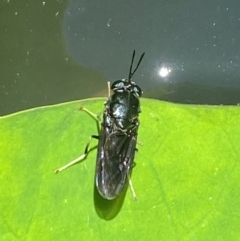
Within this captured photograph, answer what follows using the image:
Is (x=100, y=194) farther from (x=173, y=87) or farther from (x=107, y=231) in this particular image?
(x=173, y=87)

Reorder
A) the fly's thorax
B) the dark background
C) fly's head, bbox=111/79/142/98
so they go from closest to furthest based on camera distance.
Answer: the fly's thorax < fly's head, bbox=111/79/142/98 < the dark background

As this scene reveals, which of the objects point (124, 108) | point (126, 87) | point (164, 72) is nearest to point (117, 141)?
point (124, 108)

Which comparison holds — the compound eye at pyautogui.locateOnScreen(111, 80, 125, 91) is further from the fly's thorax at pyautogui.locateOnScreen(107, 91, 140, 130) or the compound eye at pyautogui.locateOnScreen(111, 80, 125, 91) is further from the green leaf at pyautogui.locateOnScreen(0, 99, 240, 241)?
the green leaf at pyautogui.locateOnScreen(0, 99, 240, 241)

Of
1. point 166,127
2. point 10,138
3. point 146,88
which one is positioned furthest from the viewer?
point 146,88

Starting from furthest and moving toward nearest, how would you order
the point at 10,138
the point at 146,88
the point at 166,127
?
the point at 146,88
the point at 166,127
the point at 10,138

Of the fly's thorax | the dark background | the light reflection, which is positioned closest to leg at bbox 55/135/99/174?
the fly's thorax

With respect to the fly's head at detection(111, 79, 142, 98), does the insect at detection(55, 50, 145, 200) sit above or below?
below

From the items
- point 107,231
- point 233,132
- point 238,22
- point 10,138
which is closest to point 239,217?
point 233,132

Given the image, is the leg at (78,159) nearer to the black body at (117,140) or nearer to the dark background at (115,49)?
the black body at (117,140)

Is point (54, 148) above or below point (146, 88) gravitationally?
above
